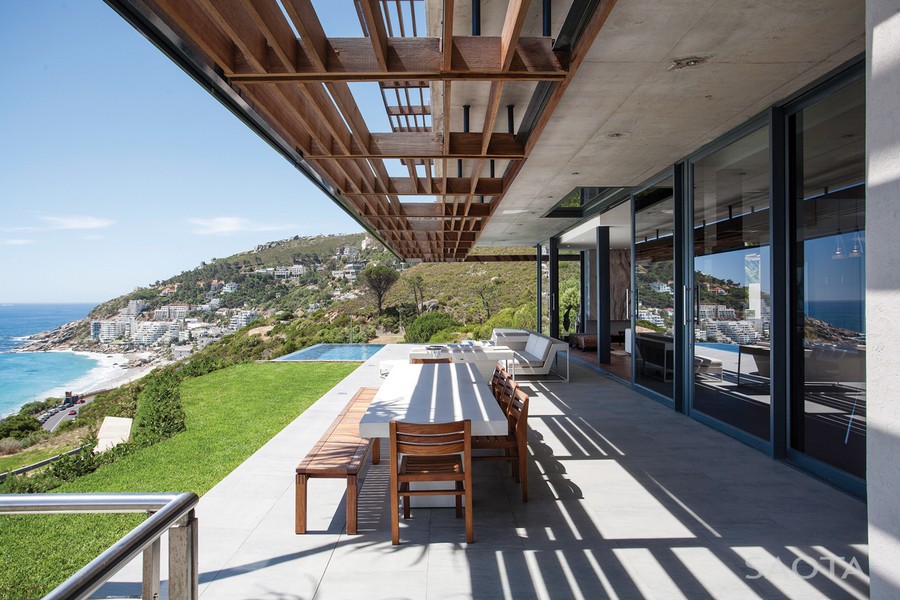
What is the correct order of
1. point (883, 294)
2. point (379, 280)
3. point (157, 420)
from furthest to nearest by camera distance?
point (379, 280) < point (157, 420) < point (883, 294)

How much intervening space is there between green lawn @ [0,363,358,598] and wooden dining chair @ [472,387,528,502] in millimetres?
2390

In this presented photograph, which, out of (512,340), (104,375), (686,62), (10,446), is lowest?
(104,375)

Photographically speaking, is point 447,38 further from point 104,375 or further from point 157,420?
point 104,375

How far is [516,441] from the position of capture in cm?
380

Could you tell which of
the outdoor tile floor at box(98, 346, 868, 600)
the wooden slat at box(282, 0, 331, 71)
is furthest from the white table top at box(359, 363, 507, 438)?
the wooden slat at box(282, 0, 331, 71)

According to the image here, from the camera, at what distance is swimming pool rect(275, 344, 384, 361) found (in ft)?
47.5

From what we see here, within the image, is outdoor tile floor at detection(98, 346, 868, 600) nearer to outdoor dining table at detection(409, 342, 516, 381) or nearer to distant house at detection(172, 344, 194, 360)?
outdoor dining table at detection(409, 342, 516, 381)

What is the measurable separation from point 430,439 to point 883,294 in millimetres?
2214

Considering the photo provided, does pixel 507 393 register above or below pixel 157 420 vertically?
above

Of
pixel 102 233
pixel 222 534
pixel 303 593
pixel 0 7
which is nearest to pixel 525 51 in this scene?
pixel 303 593

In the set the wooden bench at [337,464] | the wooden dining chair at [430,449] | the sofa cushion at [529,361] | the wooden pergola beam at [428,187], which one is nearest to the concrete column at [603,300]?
the sofa cushion at [529,361]

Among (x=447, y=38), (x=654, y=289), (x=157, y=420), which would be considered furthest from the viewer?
(x=654, y=289)

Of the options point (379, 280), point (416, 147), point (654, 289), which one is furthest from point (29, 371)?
point (654, 289)

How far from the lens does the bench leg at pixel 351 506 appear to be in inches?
121
